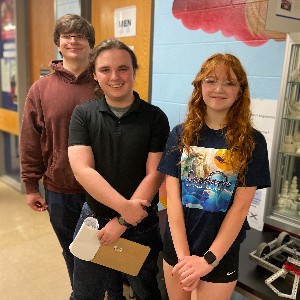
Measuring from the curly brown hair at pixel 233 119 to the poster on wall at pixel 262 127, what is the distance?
0.69m

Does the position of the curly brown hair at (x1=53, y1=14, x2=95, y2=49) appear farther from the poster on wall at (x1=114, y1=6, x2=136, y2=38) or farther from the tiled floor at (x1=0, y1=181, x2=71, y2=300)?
the tiled floor at (x1=0, y1=181, x2=71, y2=300)

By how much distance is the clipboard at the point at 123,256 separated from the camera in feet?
4.61

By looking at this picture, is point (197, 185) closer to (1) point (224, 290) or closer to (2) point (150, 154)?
(2) point (150, 154)

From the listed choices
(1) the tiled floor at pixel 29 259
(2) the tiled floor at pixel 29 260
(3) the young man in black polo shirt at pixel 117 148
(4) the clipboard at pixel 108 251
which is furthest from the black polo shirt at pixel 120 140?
(1) the tiled floor at pixel 29 259

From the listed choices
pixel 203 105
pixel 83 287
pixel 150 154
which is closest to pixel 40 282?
pixel 83 287

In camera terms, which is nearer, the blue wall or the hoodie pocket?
the hoodie pocket

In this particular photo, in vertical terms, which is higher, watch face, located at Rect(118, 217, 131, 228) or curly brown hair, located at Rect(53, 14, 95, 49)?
curly brown hair, located at Rect(53, 14, 95, 49)

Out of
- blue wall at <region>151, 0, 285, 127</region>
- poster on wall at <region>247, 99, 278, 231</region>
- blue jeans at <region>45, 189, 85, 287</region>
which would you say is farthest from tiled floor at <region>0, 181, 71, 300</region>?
blue wall at <region>151, 0, 285, 127</region>

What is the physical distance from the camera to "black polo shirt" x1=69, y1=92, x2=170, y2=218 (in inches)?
54.7

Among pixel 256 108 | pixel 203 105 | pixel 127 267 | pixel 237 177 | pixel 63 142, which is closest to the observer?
pixel 237 177

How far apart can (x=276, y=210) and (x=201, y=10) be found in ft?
4.48

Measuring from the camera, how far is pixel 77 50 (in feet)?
5.64

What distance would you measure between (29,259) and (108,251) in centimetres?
156

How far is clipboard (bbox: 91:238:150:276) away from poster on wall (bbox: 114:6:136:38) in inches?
75.3
